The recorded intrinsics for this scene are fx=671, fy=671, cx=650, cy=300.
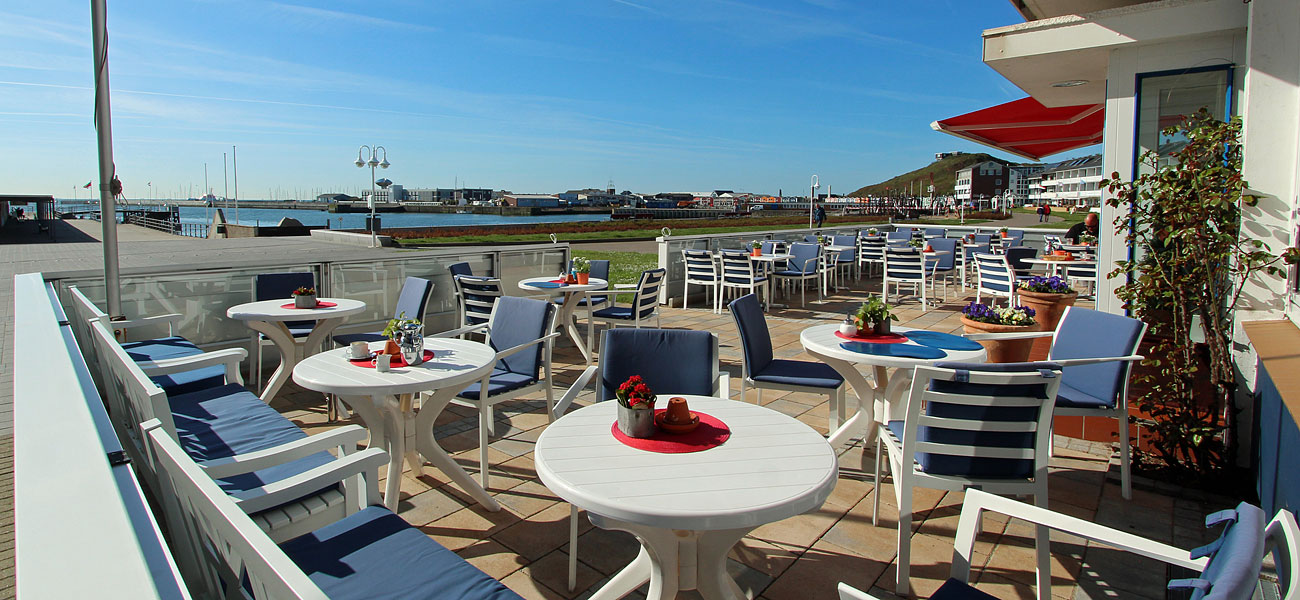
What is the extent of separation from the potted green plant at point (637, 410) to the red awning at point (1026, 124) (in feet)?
17.9

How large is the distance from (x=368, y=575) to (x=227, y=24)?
22.7 feet

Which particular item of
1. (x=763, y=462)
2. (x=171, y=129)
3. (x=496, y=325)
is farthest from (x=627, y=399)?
(x=171, y=129)

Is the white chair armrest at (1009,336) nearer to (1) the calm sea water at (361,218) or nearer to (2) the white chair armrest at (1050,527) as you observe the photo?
(2) the white chair armrest at (1050,527)

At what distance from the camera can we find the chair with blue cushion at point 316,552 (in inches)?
43.1

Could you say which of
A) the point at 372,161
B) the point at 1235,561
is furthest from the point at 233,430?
the point at 372,161

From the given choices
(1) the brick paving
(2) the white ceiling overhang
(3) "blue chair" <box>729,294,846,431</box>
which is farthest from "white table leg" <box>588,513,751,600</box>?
(2) the white ceiling overhang

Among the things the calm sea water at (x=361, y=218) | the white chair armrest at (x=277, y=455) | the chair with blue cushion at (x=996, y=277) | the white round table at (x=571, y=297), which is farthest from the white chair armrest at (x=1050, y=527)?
the calm sea water at (x=361, y=218)

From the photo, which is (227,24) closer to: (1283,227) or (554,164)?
(1283,227)

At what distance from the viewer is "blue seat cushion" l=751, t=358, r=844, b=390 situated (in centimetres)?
326

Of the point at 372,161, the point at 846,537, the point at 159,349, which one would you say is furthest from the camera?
the point at 372,161

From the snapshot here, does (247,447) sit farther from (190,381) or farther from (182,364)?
(190,381)

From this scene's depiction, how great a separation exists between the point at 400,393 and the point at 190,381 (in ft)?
4.92

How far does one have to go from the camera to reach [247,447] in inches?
96.0

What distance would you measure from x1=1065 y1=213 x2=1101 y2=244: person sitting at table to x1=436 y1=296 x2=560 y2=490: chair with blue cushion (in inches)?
305
